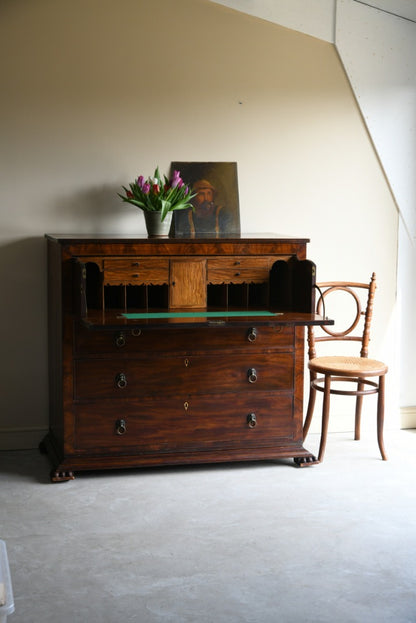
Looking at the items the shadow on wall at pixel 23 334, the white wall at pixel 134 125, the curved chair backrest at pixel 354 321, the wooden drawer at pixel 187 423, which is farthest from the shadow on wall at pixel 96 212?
the curved chair backrest at pixel 354 321

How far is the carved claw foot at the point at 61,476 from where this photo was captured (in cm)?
386

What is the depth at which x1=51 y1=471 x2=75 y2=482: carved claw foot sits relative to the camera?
12.7ft

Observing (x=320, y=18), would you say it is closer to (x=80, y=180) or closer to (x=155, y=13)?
(x=155, y=13)

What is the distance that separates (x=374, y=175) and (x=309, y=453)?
5.65 feet

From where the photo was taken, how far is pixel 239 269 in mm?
4035

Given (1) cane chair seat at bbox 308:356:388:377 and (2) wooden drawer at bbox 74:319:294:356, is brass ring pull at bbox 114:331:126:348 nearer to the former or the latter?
(2) wooden drawer at bbox 74:319:294:356

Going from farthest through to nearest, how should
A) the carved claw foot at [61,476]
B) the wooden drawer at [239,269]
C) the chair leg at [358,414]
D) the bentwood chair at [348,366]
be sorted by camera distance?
the chair leg at [358,414], the bentwood chair at [348,366], the wooden drawer at [239,269], the carved claw foot at [61,476]

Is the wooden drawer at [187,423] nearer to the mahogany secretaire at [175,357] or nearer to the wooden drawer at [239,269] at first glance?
the mahogany secretaire at [175,357]

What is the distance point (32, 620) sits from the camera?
2.59m

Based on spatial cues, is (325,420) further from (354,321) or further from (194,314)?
(194,314)

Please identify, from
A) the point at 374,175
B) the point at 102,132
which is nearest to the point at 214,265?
the point at 102,132

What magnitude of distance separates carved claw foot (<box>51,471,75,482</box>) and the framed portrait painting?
4.68ft

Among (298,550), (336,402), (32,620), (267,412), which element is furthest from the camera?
(336,402)

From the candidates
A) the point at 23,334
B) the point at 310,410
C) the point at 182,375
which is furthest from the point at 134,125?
the point at 310,410
